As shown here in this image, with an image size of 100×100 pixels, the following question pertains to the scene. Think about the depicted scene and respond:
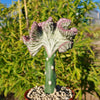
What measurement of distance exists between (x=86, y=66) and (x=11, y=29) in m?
1.02

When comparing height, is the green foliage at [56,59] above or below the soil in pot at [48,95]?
above

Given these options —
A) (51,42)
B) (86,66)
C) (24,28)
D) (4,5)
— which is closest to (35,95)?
(51,42)

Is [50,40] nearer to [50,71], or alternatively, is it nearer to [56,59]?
[50,71]

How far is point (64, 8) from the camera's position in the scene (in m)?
1.64

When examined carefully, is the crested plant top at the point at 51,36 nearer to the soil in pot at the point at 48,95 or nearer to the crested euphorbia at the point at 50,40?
the crested euphorbia at the point at 50,40

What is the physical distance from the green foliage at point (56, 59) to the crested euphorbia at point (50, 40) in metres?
0.65

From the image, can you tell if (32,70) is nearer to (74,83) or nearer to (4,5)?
(74,83)

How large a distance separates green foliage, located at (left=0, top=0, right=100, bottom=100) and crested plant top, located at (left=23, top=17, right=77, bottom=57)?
2.16 feet

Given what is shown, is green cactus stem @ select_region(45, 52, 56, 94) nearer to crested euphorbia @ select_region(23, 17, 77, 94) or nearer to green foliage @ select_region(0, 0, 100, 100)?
crested euphorbia @ select_region(23, 17, 77, 94)

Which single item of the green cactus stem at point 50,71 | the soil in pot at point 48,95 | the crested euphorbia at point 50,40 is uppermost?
the crested euphorbia at point 50,40

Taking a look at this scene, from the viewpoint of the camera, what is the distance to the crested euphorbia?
0.82 metres

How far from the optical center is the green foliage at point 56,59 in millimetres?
1589

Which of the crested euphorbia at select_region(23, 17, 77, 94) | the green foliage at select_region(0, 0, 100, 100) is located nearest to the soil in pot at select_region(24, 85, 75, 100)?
the crested euphorbia at select_region(23, 17, 77, 94)

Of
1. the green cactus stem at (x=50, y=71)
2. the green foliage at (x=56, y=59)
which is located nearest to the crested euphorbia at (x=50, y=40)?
the green cactus stem at (x=50, y=71)
